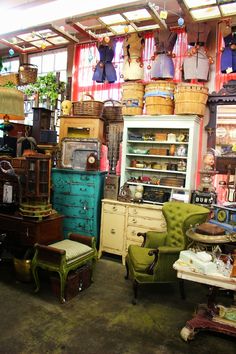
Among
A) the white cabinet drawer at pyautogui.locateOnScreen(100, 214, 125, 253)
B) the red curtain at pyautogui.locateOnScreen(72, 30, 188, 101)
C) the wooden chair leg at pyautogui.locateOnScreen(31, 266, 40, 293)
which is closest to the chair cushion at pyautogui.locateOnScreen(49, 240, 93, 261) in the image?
the wooden chair leg at pyautogui.locateOnScreen(31, 266, 40, 293)

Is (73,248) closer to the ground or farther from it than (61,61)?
closer to the ground

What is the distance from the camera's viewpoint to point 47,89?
19.5 ft

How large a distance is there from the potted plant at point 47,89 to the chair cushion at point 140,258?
3.55 metres

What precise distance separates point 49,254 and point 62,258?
0.19 m

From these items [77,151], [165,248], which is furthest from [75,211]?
[165,248]

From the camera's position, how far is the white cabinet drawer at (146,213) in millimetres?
4051

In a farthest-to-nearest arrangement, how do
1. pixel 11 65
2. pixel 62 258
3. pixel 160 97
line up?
1. pixel 11 65
2. pixel 160 97
3. pixel 62 258

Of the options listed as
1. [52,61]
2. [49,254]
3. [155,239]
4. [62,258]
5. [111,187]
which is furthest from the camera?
[52,61]

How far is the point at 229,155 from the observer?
406 centimetres

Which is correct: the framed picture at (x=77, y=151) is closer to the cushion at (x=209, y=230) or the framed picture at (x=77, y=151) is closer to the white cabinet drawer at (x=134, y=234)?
the white cabinet drawer at (x=134, y=234)

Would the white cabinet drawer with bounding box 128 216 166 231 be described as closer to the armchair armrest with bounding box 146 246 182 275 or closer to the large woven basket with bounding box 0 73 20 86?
the armchair armrest with bounding box 146 246 182 275

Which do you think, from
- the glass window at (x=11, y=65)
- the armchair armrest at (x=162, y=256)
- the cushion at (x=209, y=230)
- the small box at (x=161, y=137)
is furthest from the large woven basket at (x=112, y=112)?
the glass window at (x=11, y=65)

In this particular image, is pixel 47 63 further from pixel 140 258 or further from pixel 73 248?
pixel 140 258

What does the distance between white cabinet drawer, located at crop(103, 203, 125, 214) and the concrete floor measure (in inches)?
39.0
